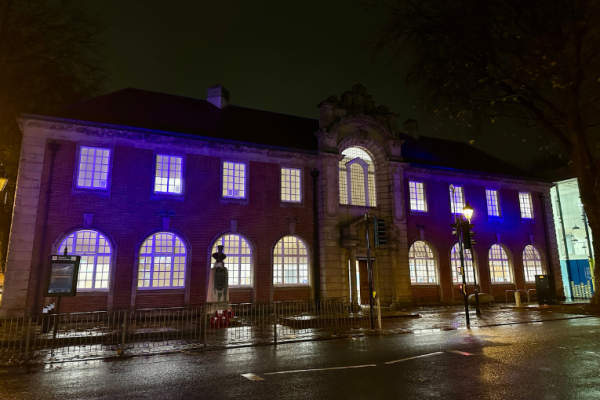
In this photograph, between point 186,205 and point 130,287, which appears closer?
point 130,287

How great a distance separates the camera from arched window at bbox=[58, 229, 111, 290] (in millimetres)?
16031

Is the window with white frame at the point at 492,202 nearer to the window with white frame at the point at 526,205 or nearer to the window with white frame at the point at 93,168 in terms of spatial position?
the window with white frame at the point at 526,205

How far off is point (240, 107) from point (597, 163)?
760 inches

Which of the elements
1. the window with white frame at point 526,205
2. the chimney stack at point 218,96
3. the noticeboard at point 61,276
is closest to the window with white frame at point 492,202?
the window with white frame at point 526,205

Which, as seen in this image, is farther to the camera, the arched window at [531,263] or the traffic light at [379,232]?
the arched window at [531,263]

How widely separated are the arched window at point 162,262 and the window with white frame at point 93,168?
3332 millimetres

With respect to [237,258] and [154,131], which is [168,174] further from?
[237,258]

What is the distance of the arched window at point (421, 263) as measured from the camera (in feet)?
75.5

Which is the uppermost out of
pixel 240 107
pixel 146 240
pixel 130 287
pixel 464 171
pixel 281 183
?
pixel 240 107

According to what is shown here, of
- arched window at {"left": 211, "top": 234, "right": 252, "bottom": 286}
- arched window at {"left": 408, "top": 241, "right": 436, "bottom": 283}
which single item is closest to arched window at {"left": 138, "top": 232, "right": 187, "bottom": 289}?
arched window at {"left": 211, "top": 234, "right": 252, "bottom": 286}

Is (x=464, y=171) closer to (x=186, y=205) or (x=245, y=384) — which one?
(x=186, y=205)

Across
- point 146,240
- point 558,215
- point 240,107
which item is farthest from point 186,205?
point 558,215

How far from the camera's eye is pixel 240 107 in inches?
928

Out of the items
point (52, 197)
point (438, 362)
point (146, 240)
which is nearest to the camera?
point (438, 362)
